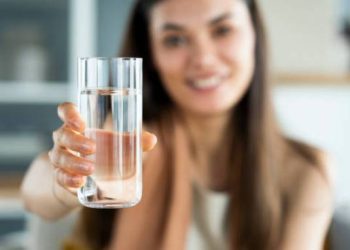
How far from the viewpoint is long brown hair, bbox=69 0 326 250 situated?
1.47m

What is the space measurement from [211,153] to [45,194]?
446 millimetres

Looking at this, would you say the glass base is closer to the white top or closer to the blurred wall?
the white top

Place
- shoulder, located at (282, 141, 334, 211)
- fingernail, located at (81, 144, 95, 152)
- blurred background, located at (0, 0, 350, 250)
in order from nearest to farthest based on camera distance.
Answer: fingernail, located at (81, 144, 95, 152), shoulder, located at (282, 141, 334, 211), blurred background, located at (0, 0, 350, 250)

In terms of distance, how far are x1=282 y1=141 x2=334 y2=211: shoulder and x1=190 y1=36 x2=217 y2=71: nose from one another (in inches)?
10.5

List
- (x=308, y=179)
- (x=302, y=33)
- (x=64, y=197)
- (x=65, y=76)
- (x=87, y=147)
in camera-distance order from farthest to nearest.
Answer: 1. (x=302, y=33)
2. (x=65, y=76)
3. (x=308, y=179)
4. (x=64, y=197)
5. (x=87, y=147)

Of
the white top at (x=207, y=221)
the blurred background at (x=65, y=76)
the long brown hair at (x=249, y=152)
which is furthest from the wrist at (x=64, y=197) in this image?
the blurred background at (x=65, y=76)

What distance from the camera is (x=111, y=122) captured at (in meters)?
0.96

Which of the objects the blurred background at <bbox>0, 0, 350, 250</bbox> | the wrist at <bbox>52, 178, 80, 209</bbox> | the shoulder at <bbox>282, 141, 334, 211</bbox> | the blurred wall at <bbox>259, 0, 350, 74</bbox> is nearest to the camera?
the wrist at <bbox>52, 178, 80, 209</bbox>

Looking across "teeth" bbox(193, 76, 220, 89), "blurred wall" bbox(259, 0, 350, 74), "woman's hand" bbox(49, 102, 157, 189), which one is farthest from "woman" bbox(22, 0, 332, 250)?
"blurred wall" bbox(259, 0, 350, 74)

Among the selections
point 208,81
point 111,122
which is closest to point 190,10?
point 208,81

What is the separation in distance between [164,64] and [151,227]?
34 cm

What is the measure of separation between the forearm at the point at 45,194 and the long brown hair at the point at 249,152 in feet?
0.38

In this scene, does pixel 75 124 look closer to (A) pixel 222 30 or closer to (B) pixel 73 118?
(B) pixel 73 118

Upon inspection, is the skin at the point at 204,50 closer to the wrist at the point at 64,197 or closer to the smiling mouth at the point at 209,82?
the smiling mouth at the point at 209,82
